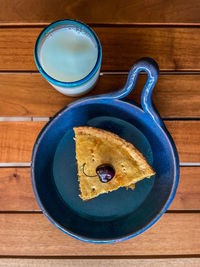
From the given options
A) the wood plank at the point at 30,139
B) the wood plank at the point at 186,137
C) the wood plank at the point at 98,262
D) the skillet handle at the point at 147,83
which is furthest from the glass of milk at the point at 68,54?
the wood plank at the point at 98,262

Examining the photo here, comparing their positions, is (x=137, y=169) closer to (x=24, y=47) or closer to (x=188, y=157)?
(x=188, y=157)

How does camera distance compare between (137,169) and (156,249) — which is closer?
(137,169)

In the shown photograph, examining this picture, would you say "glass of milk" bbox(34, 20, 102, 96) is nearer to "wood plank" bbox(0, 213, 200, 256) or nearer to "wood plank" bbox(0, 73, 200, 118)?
"wood plank" bbox(0, 73, 200, 118)

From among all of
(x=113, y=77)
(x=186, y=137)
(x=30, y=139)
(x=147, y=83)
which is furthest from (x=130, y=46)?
(x=30, y=139)

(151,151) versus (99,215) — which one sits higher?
(151,151)

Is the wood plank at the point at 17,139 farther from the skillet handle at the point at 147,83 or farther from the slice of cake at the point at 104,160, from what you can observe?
the skillet handle at the point at 147,83

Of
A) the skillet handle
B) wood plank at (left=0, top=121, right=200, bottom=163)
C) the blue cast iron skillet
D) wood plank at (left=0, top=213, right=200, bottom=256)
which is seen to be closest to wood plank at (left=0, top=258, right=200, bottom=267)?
wood plank at (left=0, top=213, right=200, bottom=256)

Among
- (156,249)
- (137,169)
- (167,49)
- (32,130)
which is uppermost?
(167,49)

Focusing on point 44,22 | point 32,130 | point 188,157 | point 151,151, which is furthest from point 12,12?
point 188,157
